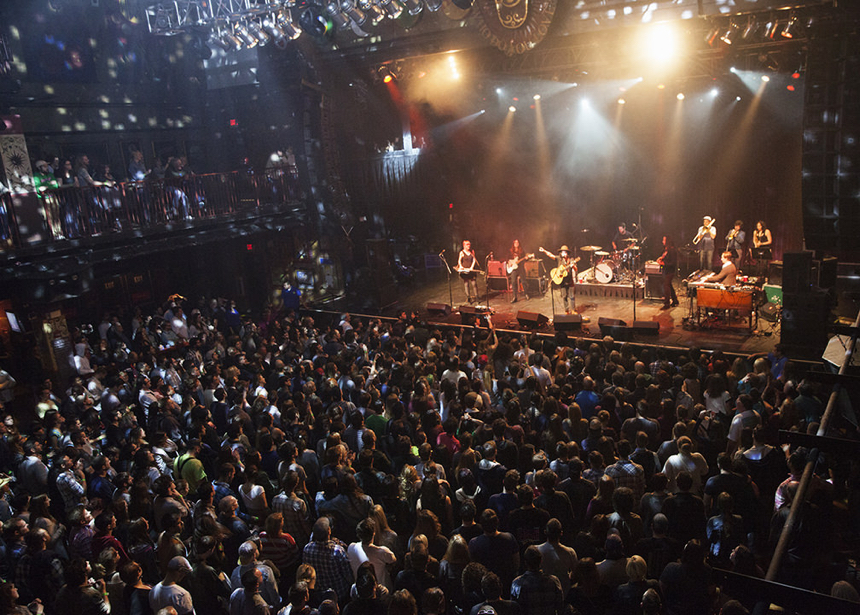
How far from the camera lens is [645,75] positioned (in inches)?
667

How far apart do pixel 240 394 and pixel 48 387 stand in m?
4.08

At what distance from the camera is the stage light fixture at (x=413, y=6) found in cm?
1380

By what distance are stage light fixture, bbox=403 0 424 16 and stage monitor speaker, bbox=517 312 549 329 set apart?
7.08 meters

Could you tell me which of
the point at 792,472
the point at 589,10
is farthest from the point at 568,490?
the point at 589,10

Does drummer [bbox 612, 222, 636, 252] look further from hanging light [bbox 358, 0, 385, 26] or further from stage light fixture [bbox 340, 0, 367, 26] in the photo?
stage light fixture [bbox 340, 0, 367, 26]

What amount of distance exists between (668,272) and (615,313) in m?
1.51

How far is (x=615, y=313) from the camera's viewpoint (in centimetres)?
1466

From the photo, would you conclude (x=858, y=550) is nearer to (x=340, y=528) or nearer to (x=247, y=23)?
(x=340, y=528)

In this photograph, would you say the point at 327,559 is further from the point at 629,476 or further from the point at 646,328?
the point at 646,328

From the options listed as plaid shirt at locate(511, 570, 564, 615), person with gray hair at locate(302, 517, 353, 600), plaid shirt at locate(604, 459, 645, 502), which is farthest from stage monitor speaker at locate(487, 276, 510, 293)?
plaid shirt at locate(511, 570, 564, 615)

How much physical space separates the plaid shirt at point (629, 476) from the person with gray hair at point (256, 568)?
106 inches

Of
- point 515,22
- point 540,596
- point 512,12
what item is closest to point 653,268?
point 515,22

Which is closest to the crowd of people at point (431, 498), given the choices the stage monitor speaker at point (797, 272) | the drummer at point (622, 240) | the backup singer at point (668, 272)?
the stage monitor speaker at point (797, 272)

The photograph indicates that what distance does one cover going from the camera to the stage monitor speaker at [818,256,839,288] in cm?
1019
